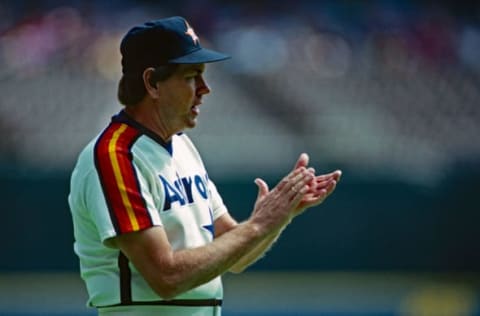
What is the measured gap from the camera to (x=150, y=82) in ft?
12.3

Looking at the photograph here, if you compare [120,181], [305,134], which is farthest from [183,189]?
[305,134]

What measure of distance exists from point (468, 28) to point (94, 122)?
433 centimetres

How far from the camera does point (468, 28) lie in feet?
38.8

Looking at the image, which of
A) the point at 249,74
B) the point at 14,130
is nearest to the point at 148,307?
the point at 14,130

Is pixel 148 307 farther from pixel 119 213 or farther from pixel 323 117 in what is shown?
pixel 323 117

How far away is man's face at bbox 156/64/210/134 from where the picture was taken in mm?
3742

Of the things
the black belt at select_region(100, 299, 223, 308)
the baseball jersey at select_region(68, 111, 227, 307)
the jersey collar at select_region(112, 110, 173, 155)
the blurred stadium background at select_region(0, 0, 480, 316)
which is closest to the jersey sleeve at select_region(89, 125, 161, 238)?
the baseball jersey at select_region(68, 111, 227, 307)

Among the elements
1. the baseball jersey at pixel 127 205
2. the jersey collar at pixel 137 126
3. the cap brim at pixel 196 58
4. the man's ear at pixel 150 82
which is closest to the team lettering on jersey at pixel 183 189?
the baseball jersey at pixel 127 205

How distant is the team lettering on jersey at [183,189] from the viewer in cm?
367

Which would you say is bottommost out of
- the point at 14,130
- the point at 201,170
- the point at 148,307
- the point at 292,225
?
the point at 148,307

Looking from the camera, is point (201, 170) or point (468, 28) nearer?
point (201, 170)

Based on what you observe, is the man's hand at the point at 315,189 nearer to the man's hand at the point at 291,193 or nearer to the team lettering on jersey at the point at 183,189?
the man's hand at the point at 291,193

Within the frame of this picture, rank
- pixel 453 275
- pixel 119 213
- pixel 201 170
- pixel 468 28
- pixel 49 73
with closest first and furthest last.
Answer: pixel 119 213 → pixel 201 170 → pixel 453 275 → pixel 49 73 → pixel 468 28

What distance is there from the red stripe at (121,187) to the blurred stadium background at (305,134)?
517 centimetres
